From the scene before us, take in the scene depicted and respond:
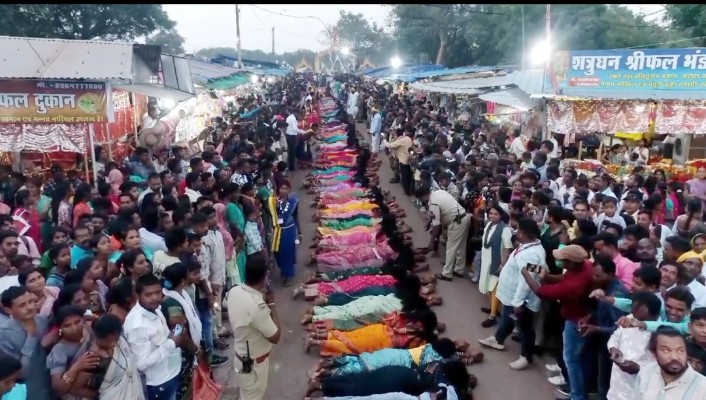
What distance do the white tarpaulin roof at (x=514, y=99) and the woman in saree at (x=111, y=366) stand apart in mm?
10554

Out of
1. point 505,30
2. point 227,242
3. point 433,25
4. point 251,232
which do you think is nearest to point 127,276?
point 227,242

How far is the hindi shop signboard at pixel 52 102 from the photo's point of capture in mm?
9219

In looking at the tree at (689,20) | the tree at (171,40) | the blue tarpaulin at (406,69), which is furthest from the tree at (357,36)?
the tree at (689,20)

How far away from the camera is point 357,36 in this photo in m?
81.1

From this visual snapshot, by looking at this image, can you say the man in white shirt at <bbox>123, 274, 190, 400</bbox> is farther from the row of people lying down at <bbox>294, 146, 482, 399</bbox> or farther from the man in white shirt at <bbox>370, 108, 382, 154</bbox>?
the man in white shirt at <bbox>370, 108, 382, 154</bbox>

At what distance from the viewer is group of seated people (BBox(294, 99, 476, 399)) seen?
16.7 feet

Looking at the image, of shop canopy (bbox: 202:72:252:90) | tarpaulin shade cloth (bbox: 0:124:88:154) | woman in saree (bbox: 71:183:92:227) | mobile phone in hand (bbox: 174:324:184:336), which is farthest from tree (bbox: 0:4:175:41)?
mobile phone in hand (bbox: 174:324:184:336)

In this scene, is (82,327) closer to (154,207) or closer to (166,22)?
(154,207)

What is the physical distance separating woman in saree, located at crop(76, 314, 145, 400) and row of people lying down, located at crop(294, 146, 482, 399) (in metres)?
1.92

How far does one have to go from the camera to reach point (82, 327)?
3689 mm

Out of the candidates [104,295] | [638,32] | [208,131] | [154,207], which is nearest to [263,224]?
[154,207]

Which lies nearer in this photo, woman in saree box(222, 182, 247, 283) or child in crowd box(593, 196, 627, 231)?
child in crowd box(593, 196, 627, 231)

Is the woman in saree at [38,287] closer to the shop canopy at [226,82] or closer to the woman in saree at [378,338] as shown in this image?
the woman in saree at [378,338]

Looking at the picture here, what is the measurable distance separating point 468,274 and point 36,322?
20.3 feet
